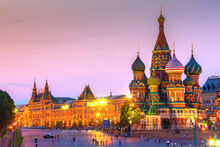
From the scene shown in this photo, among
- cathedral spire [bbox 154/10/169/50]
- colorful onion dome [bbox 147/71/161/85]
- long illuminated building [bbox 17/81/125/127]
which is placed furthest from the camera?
long illuminated building [bbox 17/81/125/127]

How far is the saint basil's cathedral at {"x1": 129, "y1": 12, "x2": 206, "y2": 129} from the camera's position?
96.7 meters

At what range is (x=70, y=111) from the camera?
183 metres

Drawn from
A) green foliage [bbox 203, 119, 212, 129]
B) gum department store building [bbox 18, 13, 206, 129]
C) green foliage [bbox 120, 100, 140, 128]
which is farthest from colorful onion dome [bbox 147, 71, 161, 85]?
green foliage [bbox 203, 119, 212, 129]

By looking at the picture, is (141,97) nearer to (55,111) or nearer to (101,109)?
(101,109)

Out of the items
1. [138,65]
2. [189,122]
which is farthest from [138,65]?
[189,122]

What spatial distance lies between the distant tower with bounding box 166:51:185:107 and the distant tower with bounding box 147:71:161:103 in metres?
2.93

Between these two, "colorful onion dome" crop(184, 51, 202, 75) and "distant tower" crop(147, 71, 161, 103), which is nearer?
"distant tower" crop(147, 71, 161, 103)

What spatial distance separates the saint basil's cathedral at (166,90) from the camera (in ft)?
317

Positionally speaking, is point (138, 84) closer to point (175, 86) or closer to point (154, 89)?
point (154, 89)

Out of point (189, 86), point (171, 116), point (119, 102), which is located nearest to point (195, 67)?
point (189, 86)

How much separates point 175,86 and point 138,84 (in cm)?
1128

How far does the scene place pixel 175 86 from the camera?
96.8 metres

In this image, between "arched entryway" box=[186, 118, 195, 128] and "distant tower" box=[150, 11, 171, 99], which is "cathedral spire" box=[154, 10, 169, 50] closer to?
"distant tower" box=[150, 11, 171, 99]

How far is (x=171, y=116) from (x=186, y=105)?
230 inches
